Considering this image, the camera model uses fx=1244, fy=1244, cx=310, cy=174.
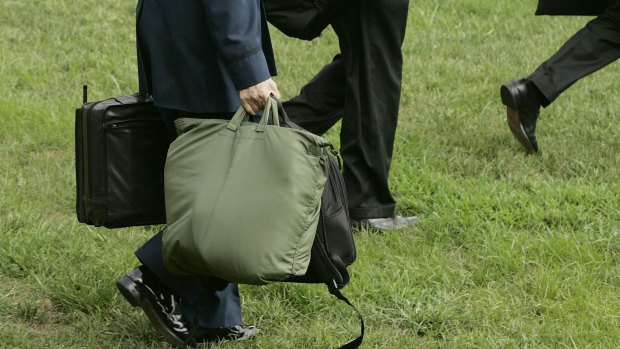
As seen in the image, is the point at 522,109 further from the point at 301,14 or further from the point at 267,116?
the point at 267,116

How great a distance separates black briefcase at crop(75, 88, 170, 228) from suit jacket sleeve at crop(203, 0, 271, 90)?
0.43 m

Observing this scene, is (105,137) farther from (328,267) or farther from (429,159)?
(429,159)

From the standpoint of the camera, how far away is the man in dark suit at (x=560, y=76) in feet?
21.9

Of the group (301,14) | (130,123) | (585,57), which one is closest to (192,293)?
(130,123)

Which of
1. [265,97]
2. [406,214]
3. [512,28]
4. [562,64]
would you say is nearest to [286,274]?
[265,97]

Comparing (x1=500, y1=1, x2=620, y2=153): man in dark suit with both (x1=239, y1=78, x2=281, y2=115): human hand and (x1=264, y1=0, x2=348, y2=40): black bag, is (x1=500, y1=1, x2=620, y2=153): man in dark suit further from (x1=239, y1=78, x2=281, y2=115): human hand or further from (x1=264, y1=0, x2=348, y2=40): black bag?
(x1=239, y1=78, x2=281, y2=115): human hand

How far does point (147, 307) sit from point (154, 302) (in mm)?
35

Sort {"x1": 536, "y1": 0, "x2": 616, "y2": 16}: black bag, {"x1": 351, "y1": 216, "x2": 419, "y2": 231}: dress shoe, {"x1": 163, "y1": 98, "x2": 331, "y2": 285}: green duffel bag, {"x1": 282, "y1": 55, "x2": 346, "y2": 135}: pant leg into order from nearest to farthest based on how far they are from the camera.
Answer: {"x1": 163, "y1": 98, "x2": 331, "y2": 285}: green duffel bag, {"x1": 351, "y1": 216, "x2": 419, "y2": 231}: dress shoe, {"x1": 282, "y1": 55, "x2": 346, "y2": 135}: pant leg, {"x1": 536, "y1": 0, "x2": 616, "y2": 16}: black bag

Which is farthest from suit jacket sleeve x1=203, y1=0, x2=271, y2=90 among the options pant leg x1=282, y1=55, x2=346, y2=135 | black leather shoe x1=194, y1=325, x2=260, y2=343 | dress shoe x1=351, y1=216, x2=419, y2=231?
pant leg x1=282, y1=55, x2=346, y2=135

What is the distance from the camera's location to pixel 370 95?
5.64 meters

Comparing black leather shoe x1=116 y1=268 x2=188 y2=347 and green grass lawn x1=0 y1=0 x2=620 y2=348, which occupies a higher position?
black leather shoe x1=116 y1=268 x2=188 y2=347

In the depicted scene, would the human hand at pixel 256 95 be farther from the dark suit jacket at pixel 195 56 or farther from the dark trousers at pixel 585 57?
the dark trousers at pixel 585 57

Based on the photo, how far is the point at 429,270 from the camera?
512cm

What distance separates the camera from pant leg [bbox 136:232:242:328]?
4.39 meters
